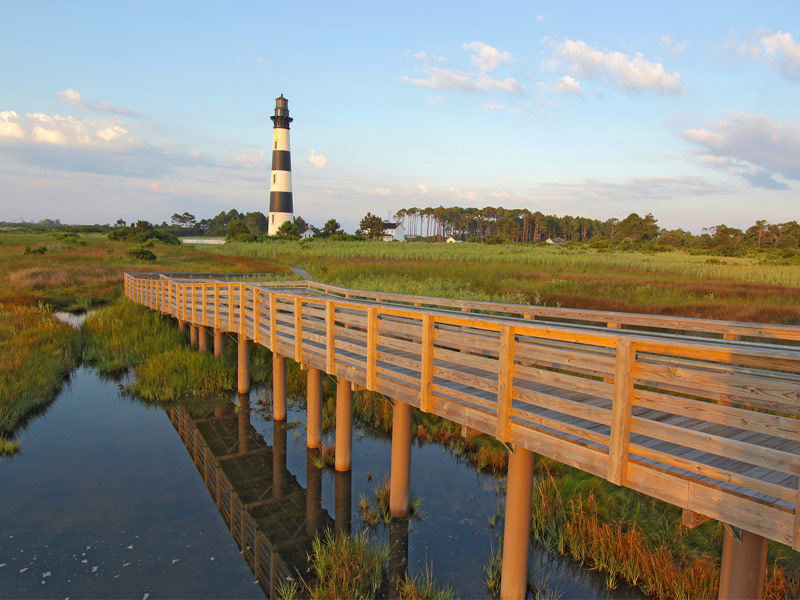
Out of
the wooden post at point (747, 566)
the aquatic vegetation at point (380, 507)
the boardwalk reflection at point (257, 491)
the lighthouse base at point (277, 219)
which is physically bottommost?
the boardwalk reflection at point (257, 491)

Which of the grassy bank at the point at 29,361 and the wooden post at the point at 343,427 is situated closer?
the wooden post at the point at 343,427

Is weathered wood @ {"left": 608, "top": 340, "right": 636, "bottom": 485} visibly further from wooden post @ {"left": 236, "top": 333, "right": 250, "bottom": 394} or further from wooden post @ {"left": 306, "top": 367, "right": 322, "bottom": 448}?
wooden post @ {"left": 236, "top": 333, "right": 250, "bottom": 394}

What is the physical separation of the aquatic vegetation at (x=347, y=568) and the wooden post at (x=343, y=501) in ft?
2.49

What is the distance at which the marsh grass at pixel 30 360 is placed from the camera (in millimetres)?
12242

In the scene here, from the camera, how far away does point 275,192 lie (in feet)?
225

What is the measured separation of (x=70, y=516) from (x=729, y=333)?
32.6 feet

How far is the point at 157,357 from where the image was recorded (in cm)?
1566

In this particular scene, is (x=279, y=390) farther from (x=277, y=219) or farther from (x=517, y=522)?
(x=277, y=219)

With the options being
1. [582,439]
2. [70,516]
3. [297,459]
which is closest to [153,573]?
[70,516]

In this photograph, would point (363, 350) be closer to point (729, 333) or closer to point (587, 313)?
point (587, 313)

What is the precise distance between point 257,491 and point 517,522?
5303mm

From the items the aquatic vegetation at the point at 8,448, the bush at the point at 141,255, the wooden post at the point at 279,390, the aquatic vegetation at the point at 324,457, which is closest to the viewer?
the aquatic vegetation at the point at 324,457

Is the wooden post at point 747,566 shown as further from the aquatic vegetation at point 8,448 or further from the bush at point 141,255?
the bush at point 141,255

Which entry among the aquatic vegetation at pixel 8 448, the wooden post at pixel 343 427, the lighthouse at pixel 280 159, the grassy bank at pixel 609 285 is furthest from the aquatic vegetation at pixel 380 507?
the lighthouse at pixel 280 159
